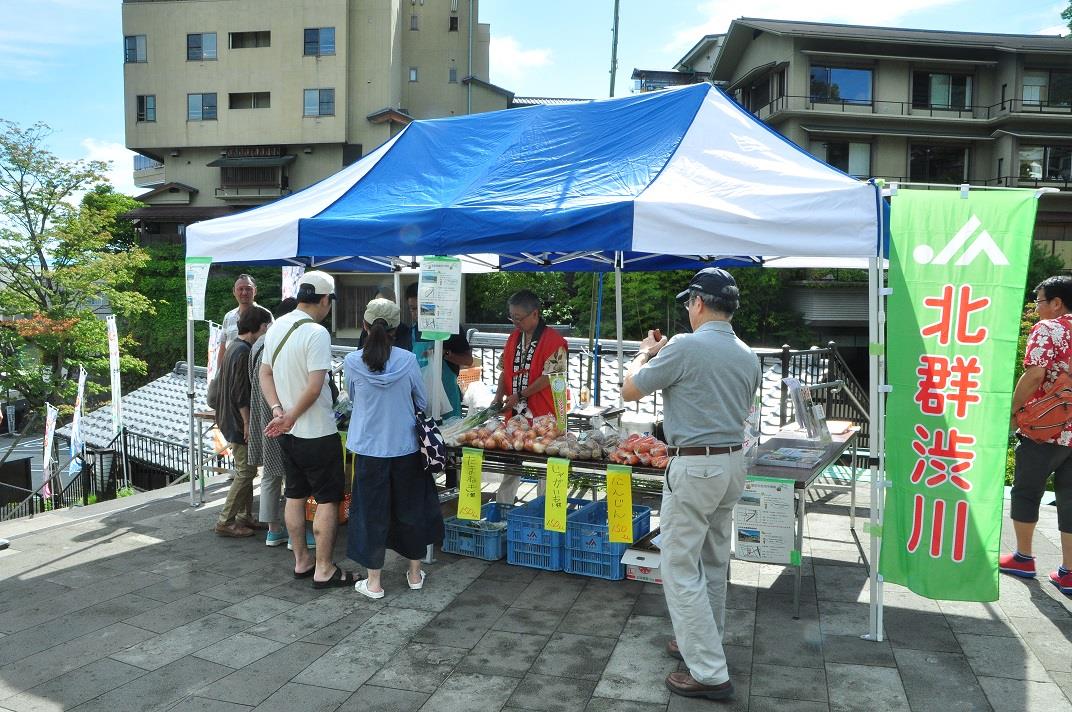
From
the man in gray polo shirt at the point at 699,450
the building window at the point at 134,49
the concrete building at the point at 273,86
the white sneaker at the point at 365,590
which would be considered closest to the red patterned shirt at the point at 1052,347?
the man in gray polo shirt at the point at 699,450

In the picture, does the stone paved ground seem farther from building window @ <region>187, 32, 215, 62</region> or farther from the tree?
building window @ <region>187, 32, 215, 62</region>

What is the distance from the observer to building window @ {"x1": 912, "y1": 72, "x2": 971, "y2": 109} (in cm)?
2930

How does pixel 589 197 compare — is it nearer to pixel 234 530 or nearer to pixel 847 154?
pixel 234 530

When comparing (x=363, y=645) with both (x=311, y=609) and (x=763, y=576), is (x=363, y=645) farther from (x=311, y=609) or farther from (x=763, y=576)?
(x=763, y=576)

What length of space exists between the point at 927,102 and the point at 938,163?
2.38 m

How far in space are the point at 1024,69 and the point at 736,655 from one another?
33.2 metres

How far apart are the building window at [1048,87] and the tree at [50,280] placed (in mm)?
32942

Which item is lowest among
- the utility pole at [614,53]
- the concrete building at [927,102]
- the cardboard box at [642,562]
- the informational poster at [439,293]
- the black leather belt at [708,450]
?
the cardboard box at [642,562]

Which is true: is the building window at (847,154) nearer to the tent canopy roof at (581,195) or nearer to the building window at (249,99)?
the building window at (249,99)

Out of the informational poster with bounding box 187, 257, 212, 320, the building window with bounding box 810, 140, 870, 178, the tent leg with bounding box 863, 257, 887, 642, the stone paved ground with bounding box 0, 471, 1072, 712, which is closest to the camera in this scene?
the stone paved ground with bounding box 0, 471, 1072, 712

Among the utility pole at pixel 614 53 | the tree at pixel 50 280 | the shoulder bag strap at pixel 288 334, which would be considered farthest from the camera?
the tree at pixel 50 280

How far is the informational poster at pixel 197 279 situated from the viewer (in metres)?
6.38

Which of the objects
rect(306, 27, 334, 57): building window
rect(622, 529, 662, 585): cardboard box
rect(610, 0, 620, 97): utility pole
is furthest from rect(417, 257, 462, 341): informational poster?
rect(306, 27, 334, 57): building window

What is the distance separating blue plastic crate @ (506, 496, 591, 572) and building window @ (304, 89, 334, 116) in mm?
32777
